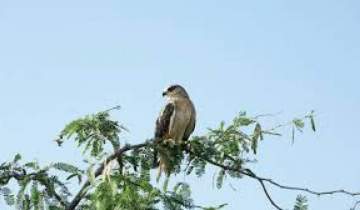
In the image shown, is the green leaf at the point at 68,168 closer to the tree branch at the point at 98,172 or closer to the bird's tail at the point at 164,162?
the tree branch at the point at 98,172

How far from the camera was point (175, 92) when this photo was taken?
1326 cm

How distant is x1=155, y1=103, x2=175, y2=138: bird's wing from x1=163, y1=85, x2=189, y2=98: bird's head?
33cm

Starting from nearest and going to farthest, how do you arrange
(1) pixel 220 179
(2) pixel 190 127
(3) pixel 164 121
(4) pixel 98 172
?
(4) pixel 98 172, (1) pixel 220 179, (3) pixel 164 121, (2) pixel 190 127

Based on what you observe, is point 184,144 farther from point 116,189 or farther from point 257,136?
point 116,189

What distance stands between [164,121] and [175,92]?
992 millimetres

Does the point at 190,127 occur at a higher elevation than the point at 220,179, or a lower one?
higher

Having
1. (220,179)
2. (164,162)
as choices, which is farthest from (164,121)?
(220,179)

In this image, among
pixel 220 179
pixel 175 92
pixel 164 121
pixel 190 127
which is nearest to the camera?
pixel 220 179

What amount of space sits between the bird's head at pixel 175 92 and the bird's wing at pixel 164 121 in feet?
1.09

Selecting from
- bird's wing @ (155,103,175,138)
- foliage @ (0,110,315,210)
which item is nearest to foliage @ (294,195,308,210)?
foliage @ (0,110,315,210)

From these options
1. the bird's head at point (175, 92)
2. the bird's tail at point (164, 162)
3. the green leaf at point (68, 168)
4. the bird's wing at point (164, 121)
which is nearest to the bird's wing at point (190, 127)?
the bird's wing at point (164, 121)

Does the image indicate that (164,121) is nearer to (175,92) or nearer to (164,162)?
(175,92)

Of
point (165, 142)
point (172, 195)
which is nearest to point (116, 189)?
point (172, 195)

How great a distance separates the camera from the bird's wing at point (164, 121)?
12.2 metres
